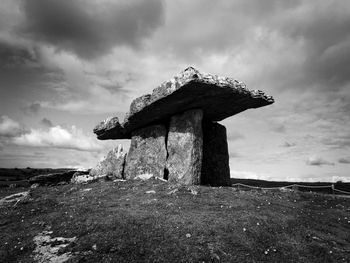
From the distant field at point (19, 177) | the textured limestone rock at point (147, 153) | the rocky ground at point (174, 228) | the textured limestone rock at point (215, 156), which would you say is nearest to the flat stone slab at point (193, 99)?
the textured limestone rock at point (147, 153)

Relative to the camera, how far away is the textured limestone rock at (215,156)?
19922 millimetres

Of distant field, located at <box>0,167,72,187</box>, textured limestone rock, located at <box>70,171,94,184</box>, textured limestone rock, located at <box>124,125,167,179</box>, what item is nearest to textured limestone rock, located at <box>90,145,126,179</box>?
textured limestone rock, located at <box>70,171,94,184</box>

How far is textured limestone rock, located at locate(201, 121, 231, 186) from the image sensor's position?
65.4 ft

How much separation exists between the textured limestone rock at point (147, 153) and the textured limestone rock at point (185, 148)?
0.67 m

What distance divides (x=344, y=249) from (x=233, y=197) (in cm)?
451

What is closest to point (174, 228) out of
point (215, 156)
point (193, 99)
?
point (193, 99)

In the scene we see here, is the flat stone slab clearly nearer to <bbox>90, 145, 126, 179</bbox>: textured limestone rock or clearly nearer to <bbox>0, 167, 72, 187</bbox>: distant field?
<bbox>90, 145, 126, 179</bbox>: textured limestone rock

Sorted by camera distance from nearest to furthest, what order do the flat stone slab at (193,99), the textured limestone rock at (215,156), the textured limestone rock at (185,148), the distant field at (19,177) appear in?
1. the flat stone slab at (193,99)
2. the textured limestone rock at (185,148)
3. the textured limestone rock at (215,156)
4. the distant field at (19,177)

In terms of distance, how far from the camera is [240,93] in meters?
16.0

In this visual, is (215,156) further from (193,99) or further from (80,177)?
(80,177)

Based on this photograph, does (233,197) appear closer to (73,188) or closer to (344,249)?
(344,249)

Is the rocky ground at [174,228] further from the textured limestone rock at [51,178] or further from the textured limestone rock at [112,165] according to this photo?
the textured limestone rock at [51,178]

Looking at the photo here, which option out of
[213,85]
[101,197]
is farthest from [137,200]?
[213,85]

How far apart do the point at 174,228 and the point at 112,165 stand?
12.8 m
